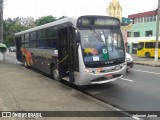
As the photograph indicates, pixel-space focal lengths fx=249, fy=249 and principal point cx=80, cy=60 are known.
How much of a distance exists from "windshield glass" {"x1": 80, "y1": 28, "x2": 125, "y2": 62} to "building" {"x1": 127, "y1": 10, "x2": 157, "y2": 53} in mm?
42004

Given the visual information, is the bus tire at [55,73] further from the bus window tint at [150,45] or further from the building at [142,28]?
the building at [142,28]

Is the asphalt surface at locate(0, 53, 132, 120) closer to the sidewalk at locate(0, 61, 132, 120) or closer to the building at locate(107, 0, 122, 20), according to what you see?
the sidewalk at locate(0, 61, 132, 120)

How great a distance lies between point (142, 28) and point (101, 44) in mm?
47170

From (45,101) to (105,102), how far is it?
1965 mm

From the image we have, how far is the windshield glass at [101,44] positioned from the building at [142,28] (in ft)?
138

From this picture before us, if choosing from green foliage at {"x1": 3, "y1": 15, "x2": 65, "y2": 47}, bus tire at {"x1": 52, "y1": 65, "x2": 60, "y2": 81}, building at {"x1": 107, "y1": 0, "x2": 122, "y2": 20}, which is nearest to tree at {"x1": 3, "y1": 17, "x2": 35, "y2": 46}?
green foliage at {"x1": 3, "y1": 15, "x2": 65, "y2": 47}

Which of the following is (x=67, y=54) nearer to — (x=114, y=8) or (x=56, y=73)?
(x=56, y=73)

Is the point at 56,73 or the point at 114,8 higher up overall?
the point at 114,8

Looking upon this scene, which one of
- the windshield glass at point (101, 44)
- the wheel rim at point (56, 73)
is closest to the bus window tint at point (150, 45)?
the wheel rim at point (56, 73)

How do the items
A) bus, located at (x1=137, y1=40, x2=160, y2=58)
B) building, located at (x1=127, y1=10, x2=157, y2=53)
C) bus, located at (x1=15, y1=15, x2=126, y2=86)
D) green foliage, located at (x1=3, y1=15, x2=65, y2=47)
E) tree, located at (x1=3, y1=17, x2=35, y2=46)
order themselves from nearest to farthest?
bus, located at (x1=15, y1=15, x2=126, y2=86) → bus, located at (x1=137, y1=40, x2=160, y2=58) → building, located at (x1=127, y1=10, x2=157, y2=53) → green foliage, located at (x1=3, y1=15, x2=65, y2=47) → tree, located at (x1=3, y1=17, x2=35, y2=46)

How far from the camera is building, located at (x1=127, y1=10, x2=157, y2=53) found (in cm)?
5109

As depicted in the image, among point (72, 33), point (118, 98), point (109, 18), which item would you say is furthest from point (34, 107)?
point (109, 18)

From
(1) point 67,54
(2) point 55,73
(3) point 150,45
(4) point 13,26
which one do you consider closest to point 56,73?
(2) point 55,73

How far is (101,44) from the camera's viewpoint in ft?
31.1
